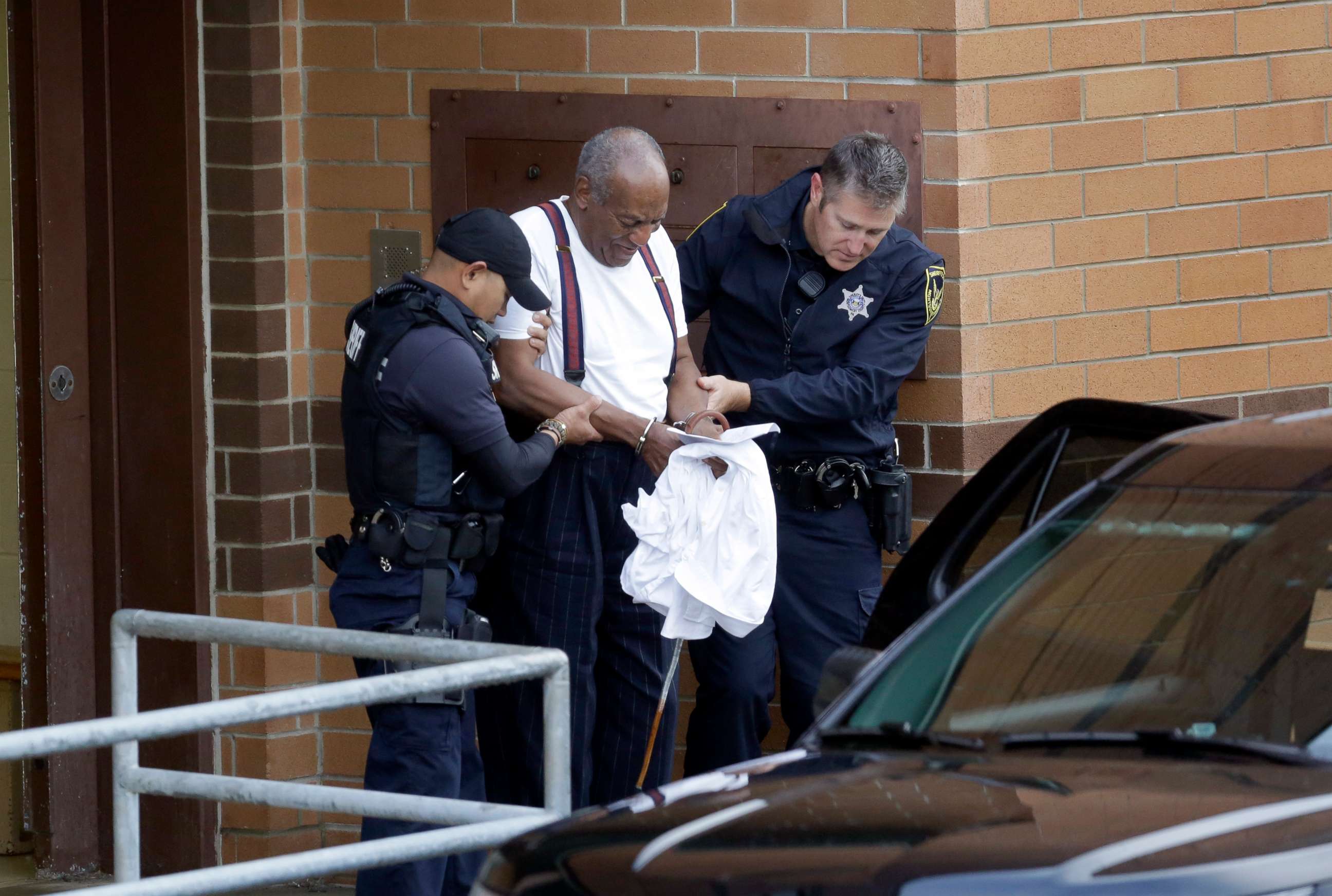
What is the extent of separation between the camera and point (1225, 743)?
2.46 meters

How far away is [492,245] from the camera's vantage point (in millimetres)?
4047

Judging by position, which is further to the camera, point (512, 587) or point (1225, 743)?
Answer: point (512, 587)

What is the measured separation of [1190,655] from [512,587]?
2.20 m

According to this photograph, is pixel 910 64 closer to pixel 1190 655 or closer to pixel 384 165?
pixel 384 165

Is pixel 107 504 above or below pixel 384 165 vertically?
below

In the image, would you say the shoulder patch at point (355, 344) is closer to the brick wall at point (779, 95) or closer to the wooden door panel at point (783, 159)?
the brick wall at point (779, 95)

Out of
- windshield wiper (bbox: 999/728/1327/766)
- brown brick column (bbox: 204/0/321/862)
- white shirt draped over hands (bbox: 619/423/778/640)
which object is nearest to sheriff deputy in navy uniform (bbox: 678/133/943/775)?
white shirt draped over hands (bbox: 619/423/778/640)

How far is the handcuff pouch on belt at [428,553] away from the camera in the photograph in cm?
400

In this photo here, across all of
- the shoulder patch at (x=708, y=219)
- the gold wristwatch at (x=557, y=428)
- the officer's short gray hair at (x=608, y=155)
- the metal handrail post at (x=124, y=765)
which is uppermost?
the officer's short gray hair at (x=608, y=155)

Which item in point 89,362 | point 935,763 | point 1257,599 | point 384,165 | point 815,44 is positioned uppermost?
point 815,44

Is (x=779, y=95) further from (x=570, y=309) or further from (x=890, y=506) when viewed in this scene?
(x=890, y=506)

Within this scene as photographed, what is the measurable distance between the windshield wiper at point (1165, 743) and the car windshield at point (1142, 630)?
3cm

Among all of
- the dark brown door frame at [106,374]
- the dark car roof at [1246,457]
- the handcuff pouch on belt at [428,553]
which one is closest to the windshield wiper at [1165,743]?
the dark car roof at [1246,457]

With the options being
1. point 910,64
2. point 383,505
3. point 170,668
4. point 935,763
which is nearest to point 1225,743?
point 935,763
